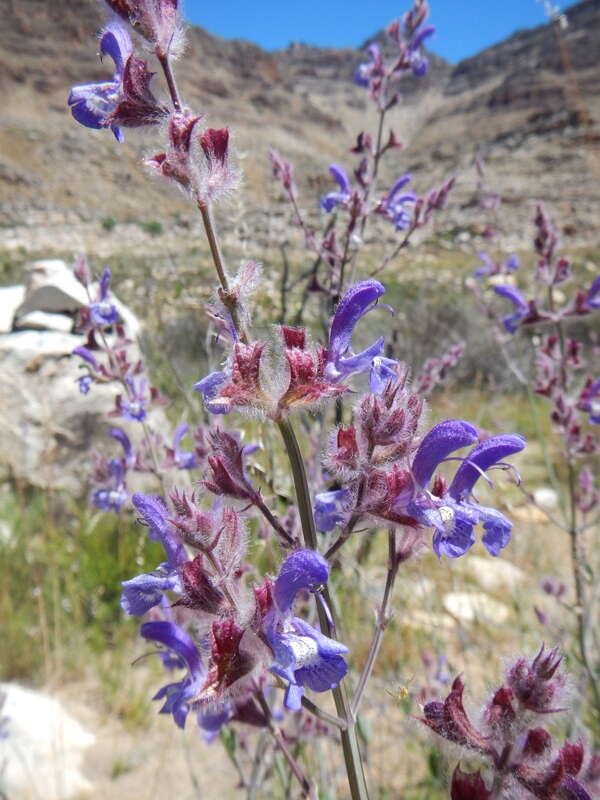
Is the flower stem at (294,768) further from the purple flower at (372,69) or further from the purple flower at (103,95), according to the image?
the purple flower at (372,69)

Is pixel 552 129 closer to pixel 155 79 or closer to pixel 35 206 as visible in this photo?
pixel 35 206

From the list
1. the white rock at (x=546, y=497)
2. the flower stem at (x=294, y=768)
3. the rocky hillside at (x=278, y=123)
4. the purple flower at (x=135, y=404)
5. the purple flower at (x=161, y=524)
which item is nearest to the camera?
the purple flower at (x=161, y=524)

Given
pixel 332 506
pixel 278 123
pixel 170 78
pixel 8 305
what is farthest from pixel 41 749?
pixel 278 123

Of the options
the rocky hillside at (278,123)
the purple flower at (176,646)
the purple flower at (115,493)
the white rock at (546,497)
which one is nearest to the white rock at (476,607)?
the white rock at (546,497)

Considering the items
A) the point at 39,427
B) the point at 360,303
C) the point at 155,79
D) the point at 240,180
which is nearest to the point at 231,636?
the point at 360,303

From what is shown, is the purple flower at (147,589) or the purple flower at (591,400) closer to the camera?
the purple flower at (147,589)

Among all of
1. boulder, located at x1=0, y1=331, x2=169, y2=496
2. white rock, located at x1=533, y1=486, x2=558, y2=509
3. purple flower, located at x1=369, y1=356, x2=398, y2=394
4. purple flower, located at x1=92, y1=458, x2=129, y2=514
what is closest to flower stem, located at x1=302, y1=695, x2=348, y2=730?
purple flower, located at x1=369, y1=356, x2=398, y2=394
